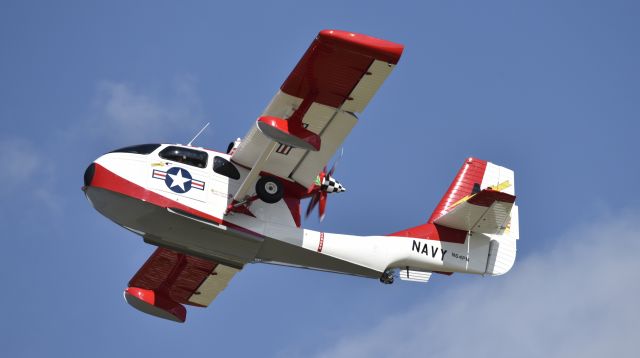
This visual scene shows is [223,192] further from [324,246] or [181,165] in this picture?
[324,246]

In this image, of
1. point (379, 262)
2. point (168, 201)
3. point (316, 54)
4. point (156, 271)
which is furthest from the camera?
point (156, 271)

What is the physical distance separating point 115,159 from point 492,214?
9.55 metres

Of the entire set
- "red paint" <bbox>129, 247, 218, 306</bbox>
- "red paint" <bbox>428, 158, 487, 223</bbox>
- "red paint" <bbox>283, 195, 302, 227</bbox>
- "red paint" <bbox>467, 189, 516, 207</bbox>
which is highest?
"red paint" <bbox>428, 158, 487, 223</bbox>

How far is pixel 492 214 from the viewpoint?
88.9ft

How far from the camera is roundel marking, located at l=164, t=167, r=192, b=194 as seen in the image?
24.9m

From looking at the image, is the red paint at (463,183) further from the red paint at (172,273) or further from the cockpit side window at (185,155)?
the cockpit side window at (185,155)

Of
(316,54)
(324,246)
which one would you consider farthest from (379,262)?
(316,54)

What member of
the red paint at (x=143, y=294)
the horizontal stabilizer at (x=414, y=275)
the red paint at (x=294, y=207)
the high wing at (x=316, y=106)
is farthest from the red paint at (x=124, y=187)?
the horizontal stabilizer at (x=414, y=275)

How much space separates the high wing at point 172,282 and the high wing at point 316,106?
15.9ft

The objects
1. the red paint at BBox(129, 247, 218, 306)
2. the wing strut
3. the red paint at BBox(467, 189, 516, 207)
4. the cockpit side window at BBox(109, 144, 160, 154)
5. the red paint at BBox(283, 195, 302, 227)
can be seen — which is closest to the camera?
the wing strut

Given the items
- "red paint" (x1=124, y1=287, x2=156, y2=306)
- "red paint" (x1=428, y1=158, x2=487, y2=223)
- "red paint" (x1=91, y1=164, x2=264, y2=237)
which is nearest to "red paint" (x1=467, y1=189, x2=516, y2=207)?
"red paint" (x1=428, y1=158, x2=487, y2=223)

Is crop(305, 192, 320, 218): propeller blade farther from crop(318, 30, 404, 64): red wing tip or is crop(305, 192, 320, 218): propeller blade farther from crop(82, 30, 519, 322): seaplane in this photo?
crop(318, 30, 404, 64): red wing tip

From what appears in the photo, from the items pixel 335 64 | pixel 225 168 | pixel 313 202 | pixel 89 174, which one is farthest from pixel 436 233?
pixel 89 174

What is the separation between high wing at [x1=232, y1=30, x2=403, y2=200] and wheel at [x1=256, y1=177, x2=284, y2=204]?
23cm
